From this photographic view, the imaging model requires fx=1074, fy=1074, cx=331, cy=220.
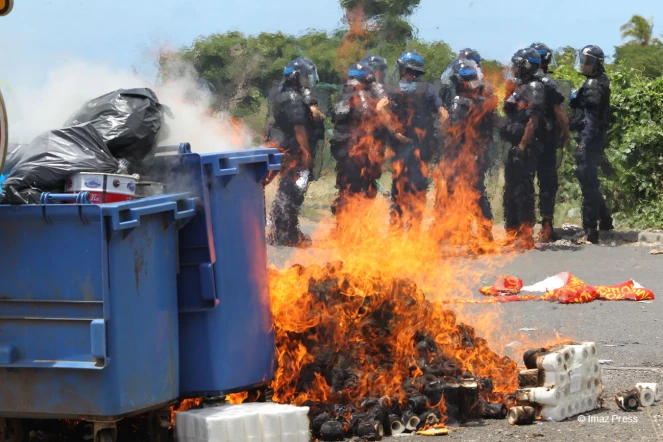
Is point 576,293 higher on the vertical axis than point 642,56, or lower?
lower

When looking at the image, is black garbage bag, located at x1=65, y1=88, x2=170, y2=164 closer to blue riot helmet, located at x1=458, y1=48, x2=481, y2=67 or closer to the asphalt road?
the asphalt road

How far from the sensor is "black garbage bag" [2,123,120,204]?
5.30 metres

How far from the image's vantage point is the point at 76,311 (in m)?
5.02

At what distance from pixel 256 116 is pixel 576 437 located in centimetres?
1193

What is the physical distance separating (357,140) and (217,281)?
9686 mm

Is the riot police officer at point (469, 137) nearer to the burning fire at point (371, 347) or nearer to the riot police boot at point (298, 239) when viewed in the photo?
the riot police boot at point (298, 239)

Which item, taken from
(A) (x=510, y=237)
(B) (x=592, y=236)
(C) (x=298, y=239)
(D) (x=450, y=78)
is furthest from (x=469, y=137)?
(C) (x=298, y=239)

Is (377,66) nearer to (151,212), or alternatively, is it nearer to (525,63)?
(525,63)

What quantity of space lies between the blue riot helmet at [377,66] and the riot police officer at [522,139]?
70.1 inches

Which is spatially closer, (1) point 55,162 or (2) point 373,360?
(1) point 55,162

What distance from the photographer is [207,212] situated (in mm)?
5602

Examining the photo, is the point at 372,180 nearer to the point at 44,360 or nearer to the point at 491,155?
the point at 491,155

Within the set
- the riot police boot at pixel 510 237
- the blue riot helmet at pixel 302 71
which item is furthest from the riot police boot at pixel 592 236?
the blue riot helmet at pixel 302 71

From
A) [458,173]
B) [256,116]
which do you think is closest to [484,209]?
[458,173]
